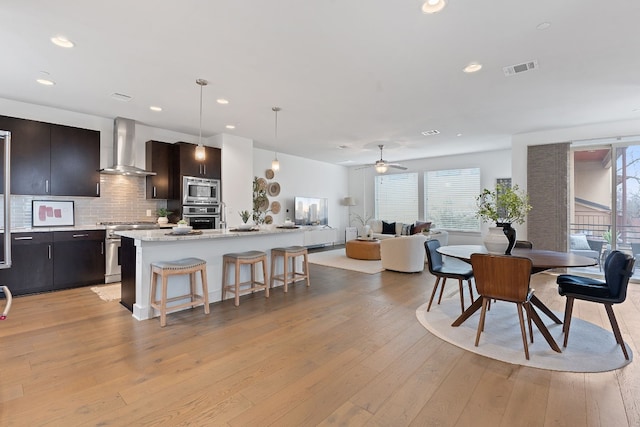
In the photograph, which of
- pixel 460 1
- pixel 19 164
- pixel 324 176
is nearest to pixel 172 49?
pixel 460 1

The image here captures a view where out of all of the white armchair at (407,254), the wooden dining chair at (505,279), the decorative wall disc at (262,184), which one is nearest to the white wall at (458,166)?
the white armchair at (407,254)

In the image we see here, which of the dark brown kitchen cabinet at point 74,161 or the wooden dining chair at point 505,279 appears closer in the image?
the wooden dining chair at point 505,279

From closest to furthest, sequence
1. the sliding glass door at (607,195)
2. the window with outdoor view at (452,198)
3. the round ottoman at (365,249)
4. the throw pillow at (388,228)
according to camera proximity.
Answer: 1. the sliding glass door at (607,195)
2. the round ottoman at (365,249)
3. the window with outdoor view at (452,198)
4. the throw pillow at (388,228)

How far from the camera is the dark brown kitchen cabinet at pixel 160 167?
221 inches

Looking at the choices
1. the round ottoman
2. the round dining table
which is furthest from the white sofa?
the round dining table

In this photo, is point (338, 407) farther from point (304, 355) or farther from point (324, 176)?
point (324, 176)

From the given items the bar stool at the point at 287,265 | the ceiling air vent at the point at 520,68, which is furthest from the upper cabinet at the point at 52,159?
the ceiling air vent at the point at 520,68

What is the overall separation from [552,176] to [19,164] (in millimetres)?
8805

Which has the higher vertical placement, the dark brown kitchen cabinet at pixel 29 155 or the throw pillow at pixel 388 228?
the dark brown kitchen cabinet at pixel 29 155

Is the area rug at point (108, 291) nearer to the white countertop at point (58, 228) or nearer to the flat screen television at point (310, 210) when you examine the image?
the white countertop at point (58, 228)

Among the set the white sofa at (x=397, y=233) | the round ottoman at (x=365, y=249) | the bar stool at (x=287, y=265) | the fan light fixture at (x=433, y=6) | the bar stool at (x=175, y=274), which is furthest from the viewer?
the white sofa at (x=397, y=233)

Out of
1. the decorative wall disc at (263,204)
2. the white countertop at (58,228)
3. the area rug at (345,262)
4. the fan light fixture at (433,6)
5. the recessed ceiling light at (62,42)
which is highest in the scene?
the recessed ceiling light at (62,42)

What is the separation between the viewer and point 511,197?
3.34m

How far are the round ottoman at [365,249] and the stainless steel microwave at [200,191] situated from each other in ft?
11.0
